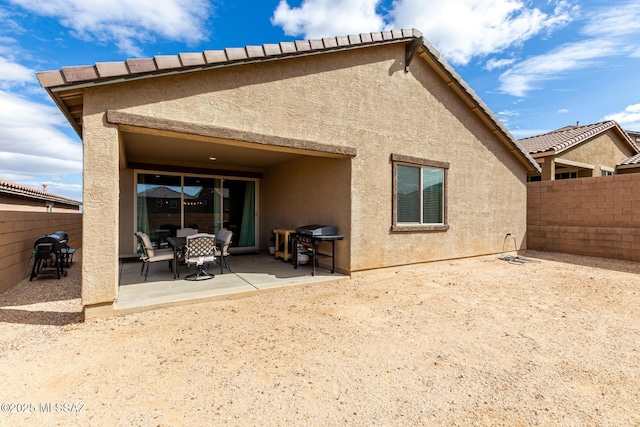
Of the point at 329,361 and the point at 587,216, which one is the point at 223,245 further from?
the point at 587,216

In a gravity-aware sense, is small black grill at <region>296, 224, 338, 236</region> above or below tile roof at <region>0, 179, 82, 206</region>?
below

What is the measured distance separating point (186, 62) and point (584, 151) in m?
16.8

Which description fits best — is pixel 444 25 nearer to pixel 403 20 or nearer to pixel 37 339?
pixel 403 20

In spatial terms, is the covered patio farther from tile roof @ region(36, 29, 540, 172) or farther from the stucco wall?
tile roof @ region(36, 29, 540, 172)

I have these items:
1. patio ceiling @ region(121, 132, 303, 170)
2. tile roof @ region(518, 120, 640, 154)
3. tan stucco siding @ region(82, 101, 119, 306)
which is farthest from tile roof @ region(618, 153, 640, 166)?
tan stucco siding @ region(82, 101, 119, 306)

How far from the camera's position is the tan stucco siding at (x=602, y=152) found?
42.0 feet

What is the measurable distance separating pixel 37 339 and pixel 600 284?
9.88 m

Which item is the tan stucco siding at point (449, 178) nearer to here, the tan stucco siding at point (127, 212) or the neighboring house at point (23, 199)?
the tan stucco siding at point (127, 212)

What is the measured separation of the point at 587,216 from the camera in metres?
9.53

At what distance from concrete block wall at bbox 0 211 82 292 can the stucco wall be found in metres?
3.38

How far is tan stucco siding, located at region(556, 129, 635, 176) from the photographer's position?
1281cm

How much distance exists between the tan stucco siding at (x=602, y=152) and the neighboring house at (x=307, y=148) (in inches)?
203

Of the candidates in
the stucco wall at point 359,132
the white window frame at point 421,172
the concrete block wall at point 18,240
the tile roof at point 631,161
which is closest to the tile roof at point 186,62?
the stucco wall at point 359,132

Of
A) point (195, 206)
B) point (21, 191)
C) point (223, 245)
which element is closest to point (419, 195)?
point (223, 245)
